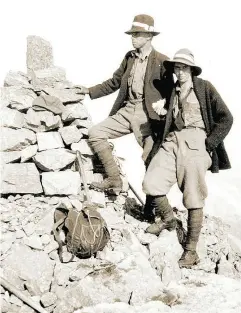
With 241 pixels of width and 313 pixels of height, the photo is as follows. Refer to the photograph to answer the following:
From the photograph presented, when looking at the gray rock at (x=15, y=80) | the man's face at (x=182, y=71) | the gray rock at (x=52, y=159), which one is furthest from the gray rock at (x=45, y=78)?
Answer: the man's face at (x=182, y=71)

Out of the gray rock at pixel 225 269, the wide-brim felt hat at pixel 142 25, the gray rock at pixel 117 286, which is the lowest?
the gray rock at pixel 225 269

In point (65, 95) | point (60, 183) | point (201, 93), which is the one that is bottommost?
point (60, 183)

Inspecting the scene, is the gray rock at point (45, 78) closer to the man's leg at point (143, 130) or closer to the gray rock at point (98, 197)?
the man's leg at point (143, 130)

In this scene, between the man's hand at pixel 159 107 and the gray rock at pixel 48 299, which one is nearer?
the gray rock at pixel 48 299

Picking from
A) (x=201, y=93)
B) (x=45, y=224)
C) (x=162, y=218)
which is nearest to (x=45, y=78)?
(x=45, y=224)

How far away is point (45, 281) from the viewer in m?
5.66

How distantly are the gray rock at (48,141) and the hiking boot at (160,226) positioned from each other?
206 cm

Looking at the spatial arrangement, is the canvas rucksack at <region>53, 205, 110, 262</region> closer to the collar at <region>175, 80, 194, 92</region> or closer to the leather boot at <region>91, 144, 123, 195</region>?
the leather boot at <region>91, 144, 123, 195</region>

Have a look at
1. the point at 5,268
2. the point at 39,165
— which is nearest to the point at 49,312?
the point at 5,268

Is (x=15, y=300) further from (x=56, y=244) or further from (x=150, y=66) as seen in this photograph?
(x=150, y=66)

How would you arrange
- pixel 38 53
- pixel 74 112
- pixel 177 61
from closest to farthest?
pixel 177 61 < pixel 74 112 < pixel 38 53

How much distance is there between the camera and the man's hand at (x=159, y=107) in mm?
6711

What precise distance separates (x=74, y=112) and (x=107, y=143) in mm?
864

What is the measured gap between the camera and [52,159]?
7117 mm
